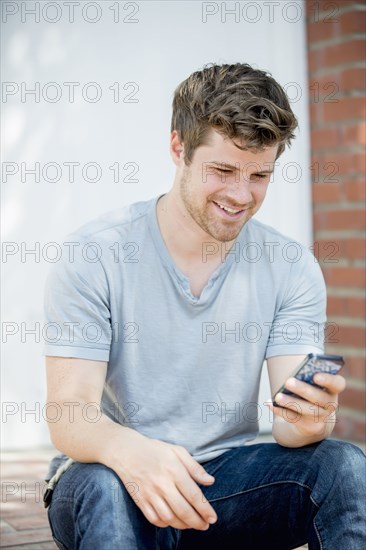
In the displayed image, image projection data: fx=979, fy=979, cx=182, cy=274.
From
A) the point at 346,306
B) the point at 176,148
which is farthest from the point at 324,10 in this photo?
the point at 176,148

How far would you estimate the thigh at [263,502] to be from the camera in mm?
2379

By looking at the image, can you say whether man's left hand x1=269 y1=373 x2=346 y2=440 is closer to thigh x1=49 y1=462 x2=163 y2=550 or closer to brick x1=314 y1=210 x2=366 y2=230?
thigh x1=49 y1=462 x2=163 y2=550

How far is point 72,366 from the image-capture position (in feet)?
7.91

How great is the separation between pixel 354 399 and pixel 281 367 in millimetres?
2008

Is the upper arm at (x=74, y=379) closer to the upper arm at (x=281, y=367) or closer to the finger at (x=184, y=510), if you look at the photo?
the finger at (x=184, y=510)

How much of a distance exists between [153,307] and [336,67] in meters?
2.40

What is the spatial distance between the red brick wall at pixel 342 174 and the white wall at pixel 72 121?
1.53ft

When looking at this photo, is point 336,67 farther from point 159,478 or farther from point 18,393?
point 159,478

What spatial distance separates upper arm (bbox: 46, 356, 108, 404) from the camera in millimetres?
2352

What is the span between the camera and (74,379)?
2389 millimetres

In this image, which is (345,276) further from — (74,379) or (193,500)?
(193,500)

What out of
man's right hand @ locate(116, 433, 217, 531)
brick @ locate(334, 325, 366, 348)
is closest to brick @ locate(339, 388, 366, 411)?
brick @ locate(334, 325, 366, 348)

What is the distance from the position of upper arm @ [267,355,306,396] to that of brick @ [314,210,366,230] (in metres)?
1.96

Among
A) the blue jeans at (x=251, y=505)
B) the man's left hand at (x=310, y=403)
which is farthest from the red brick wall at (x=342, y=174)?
the man's left hand at (x=310, y=403)
